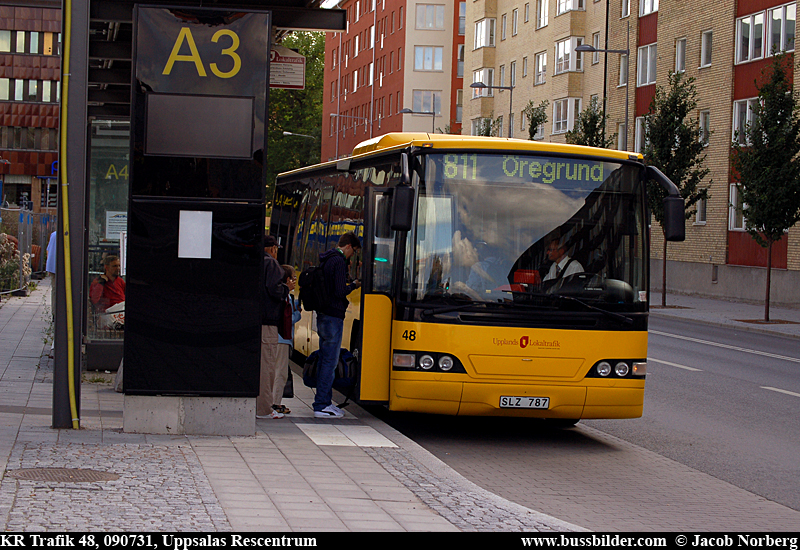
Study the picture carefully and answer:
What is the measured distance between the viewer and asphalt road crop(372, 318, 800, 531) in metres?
7.32

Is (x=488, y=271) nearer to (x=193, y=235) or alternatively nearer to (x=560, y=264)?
(x=560, y=264)

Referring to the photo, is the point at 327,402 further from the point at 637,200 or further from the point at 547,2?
the point at 547,2

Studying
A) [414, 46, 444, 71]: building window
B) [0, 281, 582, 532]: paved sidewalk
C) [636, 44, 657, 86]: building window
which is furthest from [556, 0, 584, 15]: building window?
[0, 281, 582, 532]: paved sidewalk

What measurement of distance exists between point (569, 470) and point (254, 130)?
12.4ft

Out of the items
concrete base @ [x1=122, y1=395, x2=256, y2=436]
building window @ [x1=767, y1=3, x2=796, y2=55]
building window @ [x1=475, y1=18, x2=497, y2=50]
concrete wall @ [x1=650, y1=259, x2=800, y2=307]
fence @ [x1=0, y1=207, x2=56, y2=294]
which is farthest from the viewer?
building window @ [x1=475, y1=18, x2=497, y2=50]

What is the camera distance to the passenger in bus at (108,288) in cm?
1316

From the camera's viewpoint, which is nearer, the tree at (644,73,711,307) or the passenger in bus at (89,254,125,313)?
the passenger in bus at (89,254,125,313)

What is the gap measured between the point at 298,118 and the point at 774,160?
7727cm

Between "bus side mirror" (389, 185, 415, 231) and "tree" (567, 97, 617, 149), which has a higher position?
"tree" (567, 97, 617, 149)

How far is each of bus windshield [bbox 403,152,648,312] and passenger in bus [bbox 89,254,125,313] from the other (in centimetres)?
490

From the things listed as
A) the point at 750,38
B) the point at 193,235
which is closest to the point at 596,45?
the point at 750,38

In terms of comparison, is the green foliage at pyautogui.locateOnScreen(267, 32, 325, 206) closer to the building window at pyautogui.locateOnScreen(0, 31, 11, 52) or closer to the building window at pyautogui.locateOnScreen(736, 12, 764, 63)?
the building window at pyautogui.locateOnScreen(0, 31, 11, 52)

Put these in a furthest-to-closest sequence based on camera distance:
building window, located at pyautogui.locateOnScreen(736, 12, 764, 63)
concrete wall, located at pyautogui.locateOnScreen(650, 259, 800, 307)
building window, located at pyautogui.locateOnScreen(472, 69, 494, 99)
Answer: building window, located at pyautogui.locateOnScreen(472, 69, 494, 99)
building window, located at pyautogui.locateOnScreen(736, 12, 764, 63)
concrete wall, located at pyautogui.locateOnScreen(650, 259, 800, 307)

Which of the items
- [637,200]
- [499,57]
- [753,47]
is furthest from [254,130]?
[499,57]
